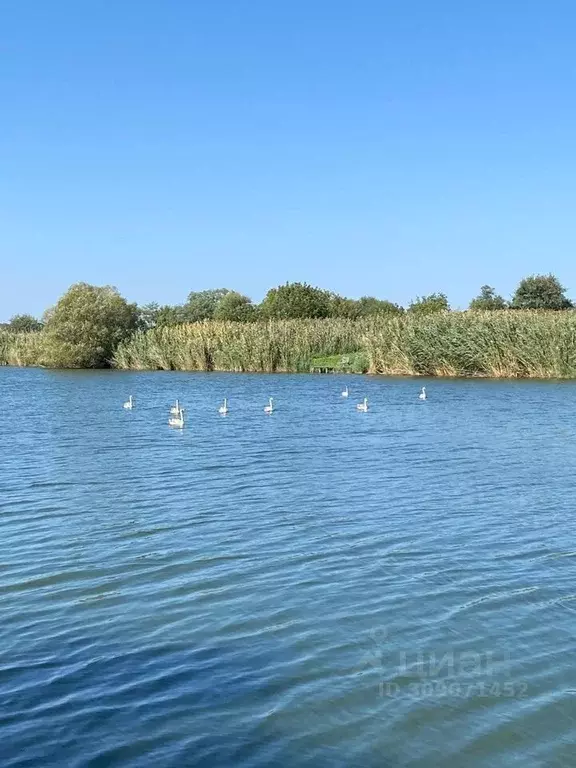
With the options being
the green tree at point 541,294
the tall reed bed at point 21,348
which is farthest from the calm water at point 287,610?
the green tree at point 541,294

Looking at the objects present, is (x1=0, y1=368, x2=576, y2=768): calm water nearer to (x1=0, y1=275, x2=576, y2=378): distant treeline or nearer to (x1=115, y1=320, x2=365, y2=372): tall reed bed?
(x1=0, y1=275, x2=576, y2=378): distant treeline

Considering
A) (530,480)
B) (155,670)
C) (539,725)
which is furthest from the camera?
(530,480)

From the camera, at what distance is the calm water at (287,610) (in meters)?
6.07

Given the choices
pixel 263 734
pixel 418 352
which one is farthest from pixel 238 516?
pixel 418 352

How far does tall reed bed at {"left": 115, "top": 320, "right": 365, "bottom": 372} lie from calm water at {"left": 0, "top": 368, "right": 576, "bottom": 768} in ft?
137

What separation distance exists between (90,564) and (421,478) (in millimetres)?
7896

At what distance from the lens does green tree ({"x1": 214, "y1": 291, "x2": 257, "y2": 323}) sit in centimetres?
10019

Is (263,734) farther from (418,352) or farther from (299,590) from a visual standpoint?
(418,352)

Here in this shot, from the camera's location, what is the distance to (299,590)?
9.30 metres

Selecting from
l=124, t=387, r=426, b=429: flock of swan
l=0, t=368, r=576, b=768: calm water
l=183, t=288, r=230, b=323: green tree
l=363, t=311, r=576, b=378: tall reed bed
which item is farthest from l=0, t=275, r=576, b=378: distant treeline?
l=183, t=288, r=230, b=323: green tree

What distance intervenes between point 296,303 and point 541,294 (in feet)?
84.0

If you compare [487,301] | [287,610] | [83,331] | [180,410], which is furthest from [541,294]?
[287,610]

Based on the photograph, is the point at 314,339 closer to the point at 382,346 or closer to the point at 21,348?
the point at 382,346

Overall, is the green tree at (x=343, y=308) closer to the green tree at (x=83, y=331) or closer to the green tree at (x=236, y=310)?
the green tree at (x=236, y=310)
